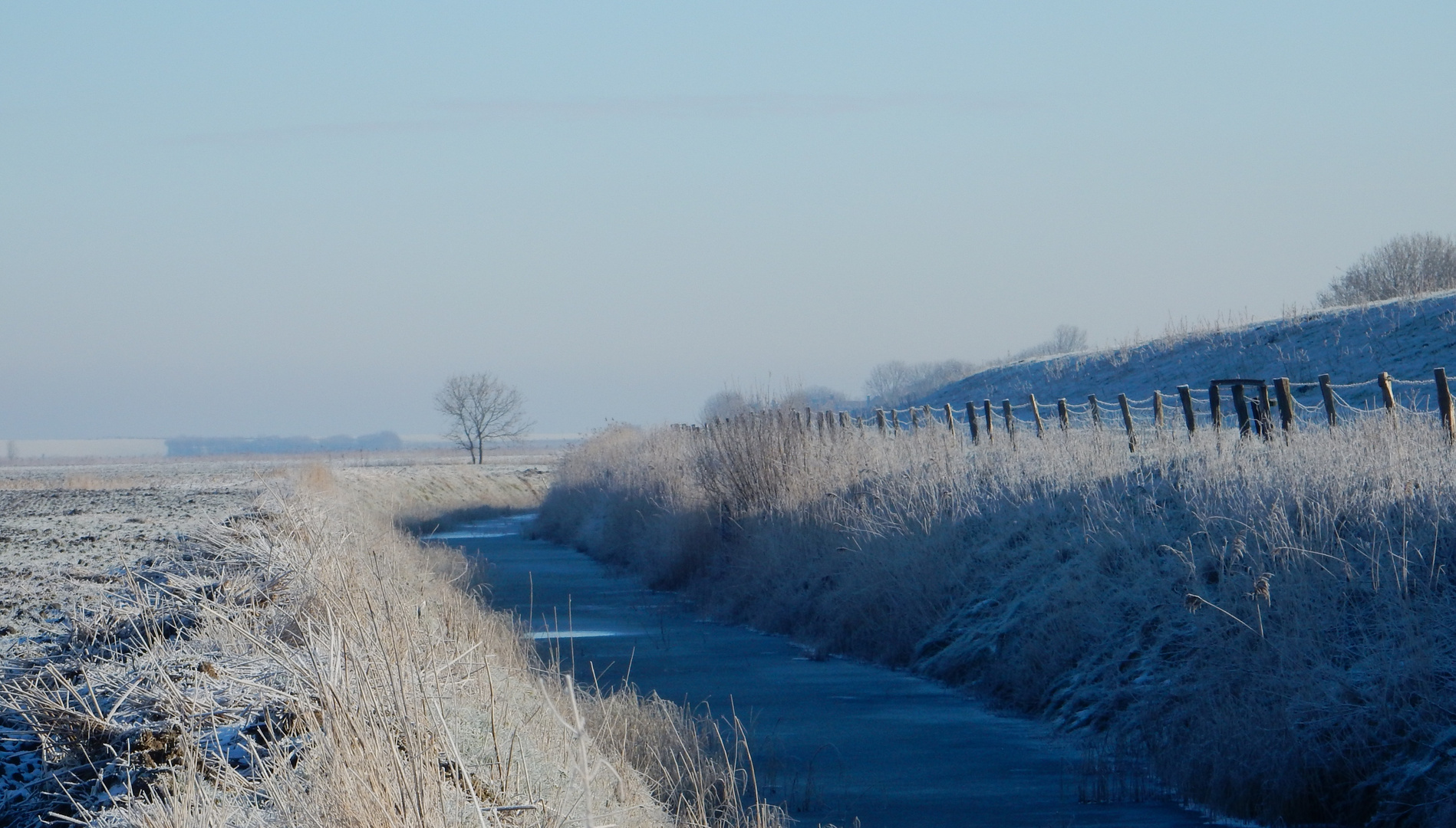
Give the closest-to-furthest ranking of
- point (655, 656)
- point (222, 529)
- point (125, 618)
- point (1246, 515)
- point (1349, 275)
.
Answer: point (125, 618), point (1246, 515), point (222, 529), point (655, 656), point (1349, 275)

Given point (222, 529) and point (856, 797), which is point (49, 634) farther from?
point (856, 797)

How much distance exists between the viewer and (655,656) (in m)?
15.8

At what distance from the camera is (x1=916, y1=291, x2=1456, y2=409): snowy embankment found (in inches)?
1331

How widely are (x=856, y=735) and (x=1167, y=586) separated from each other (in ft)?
9.12

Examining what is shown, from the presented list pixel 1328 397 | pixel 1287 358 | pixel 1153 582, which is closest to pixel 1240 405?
pixel 1328 397

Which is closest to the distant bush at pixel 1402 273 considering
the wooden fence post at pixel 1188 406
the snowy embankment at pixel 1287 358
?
the snowy embankment at pixel 1287 358

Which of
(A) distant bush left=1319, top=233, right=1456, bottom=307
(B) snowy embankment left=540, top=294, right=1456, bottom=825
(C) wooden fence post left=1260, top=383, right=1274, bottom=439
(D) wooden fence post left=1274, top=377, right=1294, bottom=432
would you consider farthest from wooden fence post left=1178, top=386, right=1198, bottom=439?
(A) distant bush left=1319, top=233, right=1456, bottom=307

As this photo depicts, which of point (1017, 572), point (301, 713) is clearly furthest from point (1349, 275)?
point (301, 713)

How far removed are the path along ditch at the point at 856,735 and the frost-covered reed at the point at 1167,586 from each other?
0.38 metres

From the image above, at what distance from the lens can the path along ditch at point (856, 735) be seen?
347 inches

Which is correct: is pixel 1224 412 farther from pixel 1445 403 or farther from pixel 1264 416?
pixel 1445 403

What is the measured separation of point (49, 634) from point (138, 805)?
6.48m

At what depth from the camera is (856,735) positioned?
11.4 metres

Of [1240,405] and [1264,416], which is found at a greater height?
[1240,405]
